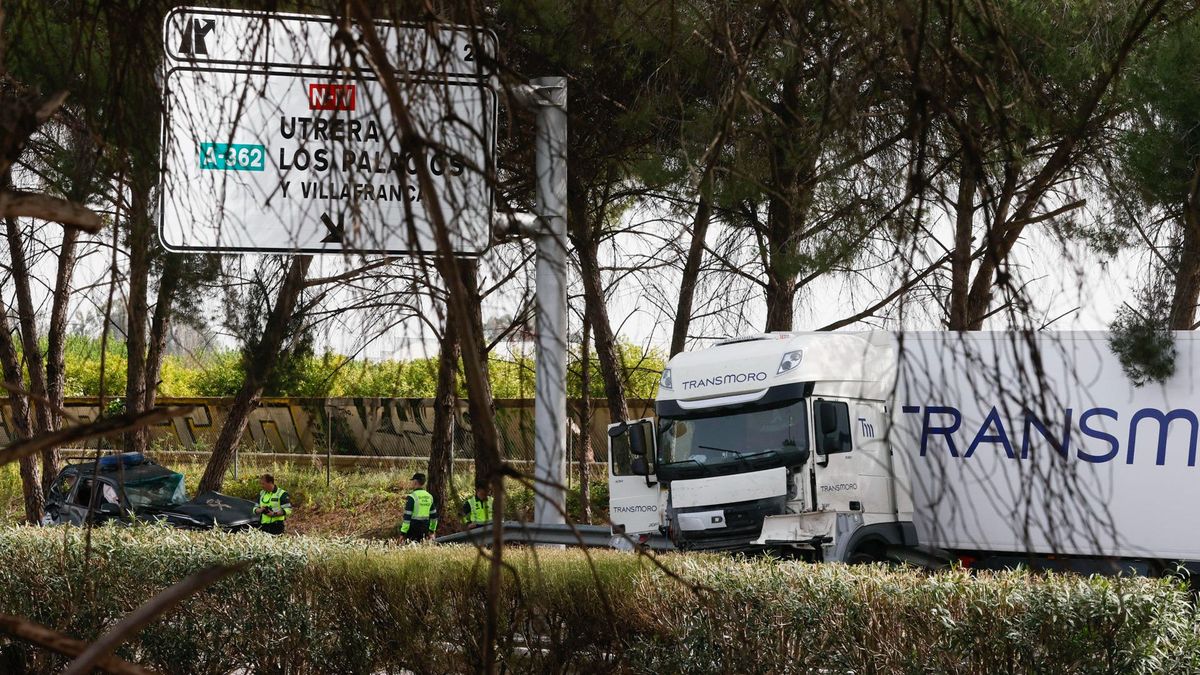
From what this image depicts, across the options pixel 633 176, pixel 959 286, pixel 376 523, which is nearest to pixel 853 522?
pixel 633 176

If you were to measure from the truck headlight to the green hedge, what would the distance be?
5.35m

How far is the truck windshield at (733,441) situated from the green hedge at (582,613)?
5.23 metres

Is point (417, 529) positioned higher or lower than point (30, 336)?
lower

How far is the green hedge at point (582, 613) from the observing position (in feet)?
17.8

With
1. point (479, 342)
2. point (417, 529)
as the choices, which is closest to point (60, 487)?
point (417, 529)

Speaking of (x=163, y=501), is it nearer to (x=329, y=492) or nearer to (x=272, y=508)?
(x=272, y=508)

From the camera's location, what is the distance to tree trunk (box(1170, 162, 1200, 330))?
2922 mm

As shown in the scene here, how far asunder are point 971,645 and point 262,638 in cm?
402

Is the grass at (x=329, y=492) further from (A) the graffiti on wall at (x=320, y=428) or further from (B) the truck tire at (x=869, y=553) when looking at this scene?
(B) the truck tire at (x=869, y=553)

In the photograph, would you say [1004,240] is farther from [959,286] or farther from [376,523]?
[376,523]

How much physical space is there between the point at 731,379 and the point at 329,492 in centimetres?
1481

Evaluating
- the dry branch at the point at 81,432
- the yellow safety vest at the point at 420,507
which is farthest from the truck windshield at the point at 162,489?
the dry branch at the point at 81,432

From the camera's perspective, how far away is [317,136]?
2.76 m

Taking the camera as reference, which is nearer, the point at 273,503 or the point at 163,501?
the point at 273,503
